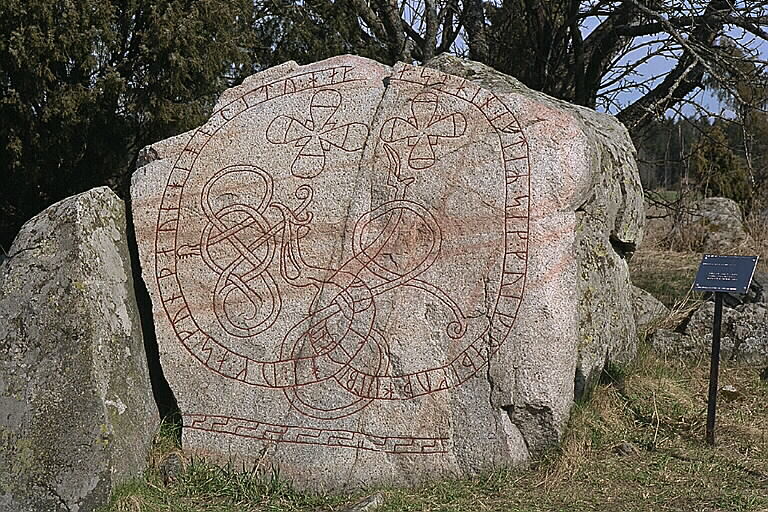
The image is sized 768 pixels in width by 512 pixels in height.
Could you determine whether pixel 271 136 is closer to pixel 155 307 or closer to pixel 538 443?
pixel 155 307

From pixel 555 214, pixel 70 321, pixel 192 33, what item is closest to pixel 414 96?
pixel 555 214

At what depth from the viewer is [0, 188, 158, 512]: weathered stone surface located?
3.86 metres

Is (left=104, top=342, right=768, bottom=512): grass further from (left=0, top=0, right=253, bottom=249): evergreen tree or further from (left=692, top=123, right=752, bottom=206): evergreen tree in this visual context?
(left=692, top=123, right=752, bottom=206): evergreen tree

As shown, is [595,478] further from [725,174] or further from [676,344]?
[725,174]

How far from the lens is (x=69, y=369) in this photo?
4.00 m

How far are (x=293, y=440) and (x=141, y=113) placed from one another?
148 inches

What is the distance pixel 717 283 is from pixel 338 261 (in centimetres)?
193

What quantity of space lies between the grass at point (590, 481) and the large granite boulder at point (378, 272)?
0.11 meters

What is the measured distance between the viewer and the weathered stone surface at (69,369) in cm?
386

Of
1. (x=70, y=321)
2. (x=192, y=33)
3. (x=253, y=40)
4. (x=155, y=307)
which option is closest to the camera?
(x=70, y=321)

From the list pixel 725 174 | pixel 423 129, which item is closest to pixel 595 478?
pixel 423 129

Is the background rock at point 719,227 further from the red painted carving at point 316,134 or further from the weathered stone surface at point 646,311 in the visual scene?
the red painted carving at point 316,134

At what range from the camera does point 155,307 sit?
14.7 ft

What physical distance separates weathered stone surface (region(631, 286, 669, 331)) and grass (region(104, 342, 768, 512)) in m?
1.45
